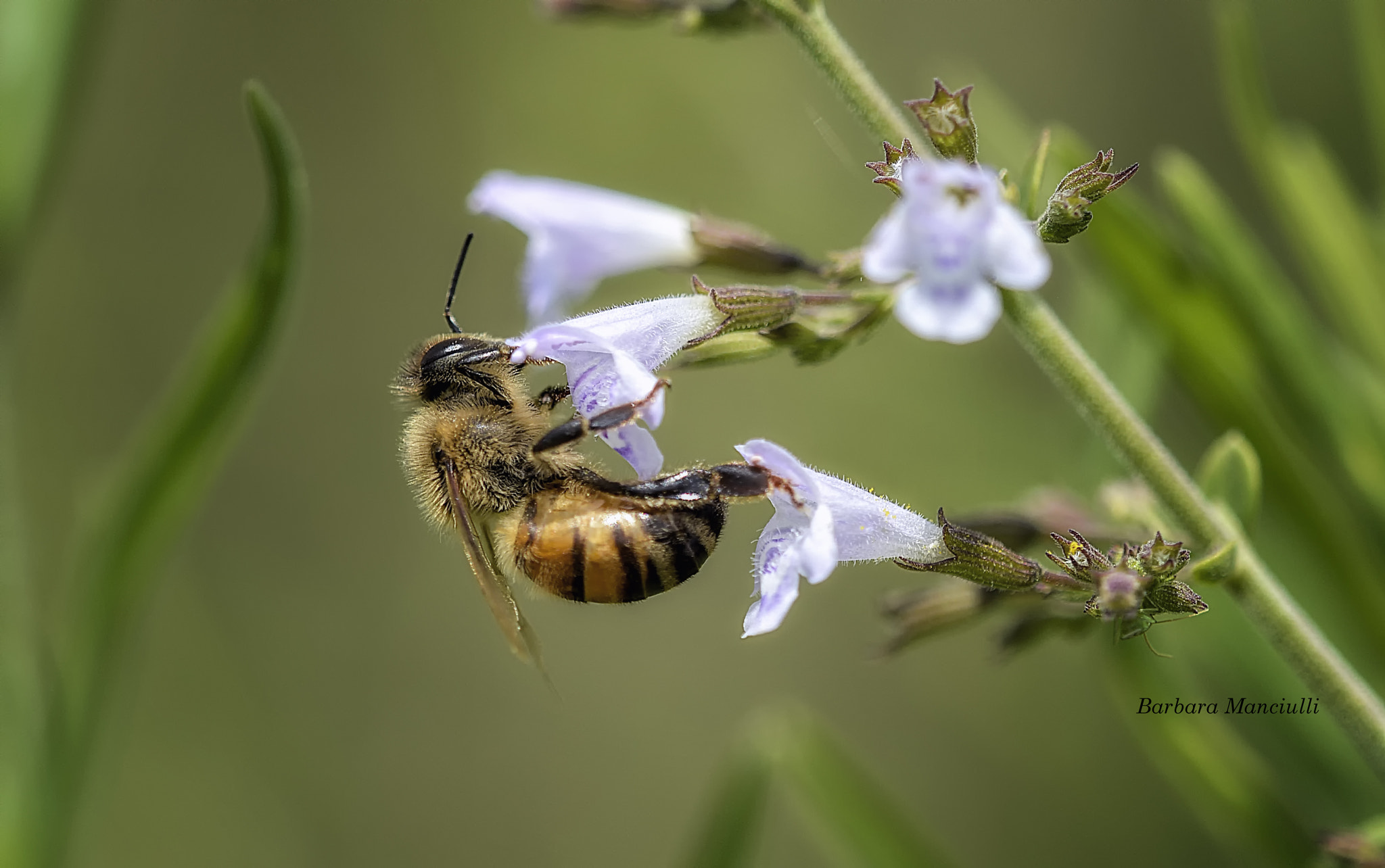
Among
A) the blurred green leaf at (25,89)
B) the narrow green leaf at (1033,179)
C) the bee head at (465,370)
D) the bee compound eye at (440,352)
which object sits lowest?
the narrow green leaf at (1033,179)

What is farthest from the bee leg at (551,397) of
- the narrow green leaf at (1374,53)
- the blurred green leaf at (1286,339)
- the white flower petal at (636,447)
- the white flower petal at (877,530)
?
the narrow green leaf at (1374,53)

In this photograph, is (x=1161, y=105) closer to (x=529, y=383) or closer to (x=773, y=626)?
(x=529, y=383)

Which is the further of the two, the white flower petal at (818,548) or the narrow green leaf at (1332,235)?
the narrow green leaf at (1332,235)

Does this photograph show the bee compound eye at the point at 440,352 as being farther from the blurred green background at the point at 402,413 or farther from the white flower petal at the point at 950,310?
the blurred green background at the point at 402,413

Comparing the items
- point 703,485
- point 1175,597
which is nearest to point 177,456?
point 703,485

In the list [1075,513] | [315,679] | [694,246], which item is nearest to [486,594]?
[694,246]
